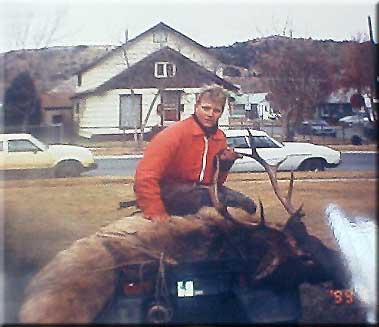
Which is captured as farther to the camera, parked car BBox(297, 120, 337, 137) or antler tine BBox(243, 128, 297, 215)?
parked car BBox(297, 120, 337, 137)

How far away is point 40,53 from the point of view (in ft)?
17.1

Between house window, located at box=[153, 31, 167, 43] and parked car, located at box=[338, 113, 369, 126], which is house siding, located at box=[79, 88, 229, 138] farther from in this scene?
parked car, located at box=[338, 113, 369, 126]

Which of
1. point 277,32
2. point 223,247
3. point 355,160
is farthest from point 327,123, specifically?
point 223,247

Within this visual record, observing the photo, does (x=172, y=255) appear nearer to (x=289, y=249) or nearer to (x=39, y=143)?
(x=289, y=249)

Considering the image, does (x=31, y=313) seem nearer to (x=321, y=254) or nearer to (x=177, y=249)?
(x=177, y=249)

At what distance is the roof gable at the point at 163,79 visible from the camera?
5.26 metres

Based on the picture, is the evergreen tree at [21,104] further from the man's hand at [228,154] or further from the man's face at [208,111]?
the man's hand at [228,154]

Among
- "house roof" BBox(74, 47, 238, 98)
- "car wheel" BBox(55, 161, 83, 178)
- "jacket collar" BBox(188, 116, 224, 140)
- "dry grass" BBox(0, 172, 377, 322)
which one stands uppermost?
"house roof" BBox(74, 47, 238, 98)

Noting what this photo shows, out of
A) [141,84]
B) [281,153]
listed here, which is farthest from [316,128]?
[141,84]

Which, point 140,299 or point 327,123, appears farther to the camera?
point 327,123

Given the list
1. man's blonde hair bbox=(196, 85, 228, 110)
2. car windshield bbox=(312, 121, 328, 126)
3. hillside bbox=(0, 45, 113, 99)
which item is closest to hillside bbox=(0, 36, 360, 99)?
hillside bbox=(0, 45, 113, 99)

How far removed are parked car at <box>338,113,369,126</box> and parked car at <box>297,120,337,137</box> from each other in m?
0.10

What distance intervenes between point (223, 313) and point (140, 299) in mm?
585

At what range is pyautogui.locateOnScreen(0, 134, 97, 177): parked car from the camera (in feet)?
16.7
